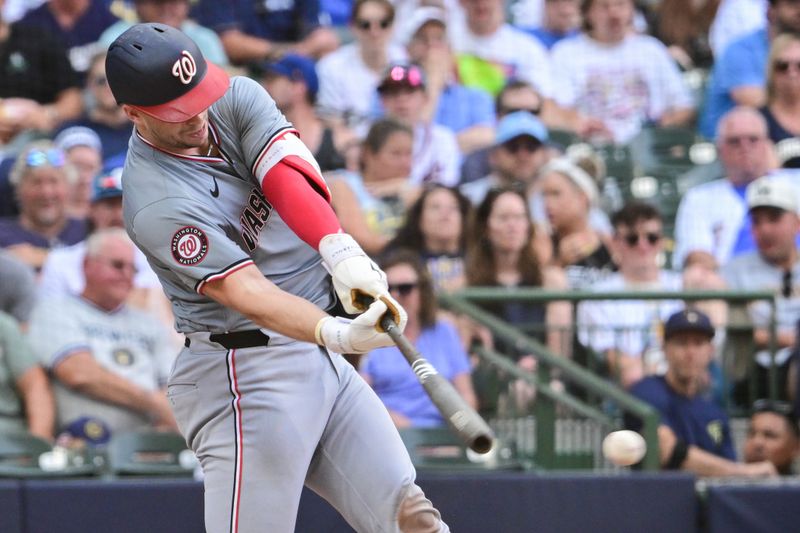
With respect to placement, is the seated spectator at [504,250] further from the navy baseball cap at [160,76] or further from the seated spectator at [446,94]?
the navy baseball cap at [160,76]

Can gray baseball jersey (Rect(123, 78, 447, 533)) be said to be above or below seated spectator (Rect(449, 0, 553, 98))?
below

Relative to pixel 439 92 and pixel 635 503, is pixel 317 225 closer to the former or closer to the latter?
pixel 635 503

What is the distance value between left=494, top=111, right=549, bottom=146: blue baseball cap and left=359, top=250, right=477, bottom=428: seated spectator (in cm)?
161

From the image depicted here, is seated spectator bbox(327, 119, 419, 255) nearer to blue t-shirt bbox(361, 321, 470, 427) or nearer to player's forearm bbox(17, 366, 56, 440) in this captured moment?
blue t-shirt bbox(361, 321, 470, 427)

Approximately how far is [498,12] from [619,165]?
1.32 metres

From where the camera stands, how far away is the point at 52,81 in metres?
7.91

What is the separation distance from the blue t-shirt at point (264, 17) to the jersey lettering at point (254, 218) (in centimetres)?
516

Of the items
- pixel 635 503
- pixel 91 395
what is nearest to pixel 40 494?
pixel 91 395

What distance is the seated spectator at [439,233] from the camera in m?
6.65

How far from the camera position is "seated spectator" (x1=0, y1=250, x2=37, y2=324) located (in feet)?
20.5

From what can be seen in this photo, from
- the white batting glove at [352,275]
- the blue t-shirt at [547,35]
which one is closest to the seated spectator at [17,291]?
the white batting glove at [352,275]

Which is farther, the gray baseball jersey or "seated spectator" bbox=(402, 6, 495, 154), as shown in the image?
"seated spectator" bbox=(402, 6, 495, 154)

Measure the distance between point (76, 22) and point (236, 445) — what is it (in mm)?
5464

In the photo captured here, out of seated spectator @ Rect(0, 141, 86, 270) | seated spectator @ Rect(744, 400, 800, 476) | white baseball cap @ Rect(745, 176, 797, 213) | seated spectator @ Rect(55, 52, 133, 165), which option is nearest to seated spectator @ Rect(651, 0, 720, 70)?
white baseball cap @ Rect(745, 176, 797, 213)
